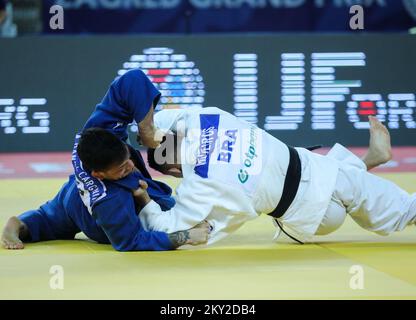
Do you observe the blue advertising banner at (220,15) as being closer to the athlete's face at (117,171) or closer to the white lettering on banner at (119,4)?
the white lettering on banner at (119,4)

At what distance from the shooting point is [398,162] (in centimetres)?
973

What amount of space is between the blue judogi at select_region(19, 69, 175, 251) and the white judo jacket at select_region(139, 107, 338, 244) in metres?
0.17

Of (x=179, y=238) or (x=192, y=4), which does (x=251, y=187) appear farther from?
(x=192, y=4)

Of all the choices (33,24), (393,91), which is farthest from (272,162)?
(33,24)

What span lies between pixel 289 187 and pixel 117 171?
901mm

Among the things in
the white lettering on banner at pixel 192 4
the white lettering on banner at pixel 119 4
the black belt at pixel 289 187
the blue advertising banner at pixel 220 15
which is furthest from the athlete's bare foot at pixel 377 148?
the white lettering on banner at pixel 119 4

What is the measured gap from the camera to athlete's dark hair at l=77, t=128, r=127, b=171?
4258 millimetres

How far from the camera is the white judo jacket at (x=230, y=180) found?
441 cm

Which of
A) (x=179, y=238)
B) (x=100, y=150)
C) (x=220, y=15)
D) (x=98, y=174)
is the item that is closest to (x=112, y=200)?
(x=98, y=174)

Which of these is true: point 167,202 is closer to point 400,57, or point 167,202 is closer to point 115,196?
point 115,196

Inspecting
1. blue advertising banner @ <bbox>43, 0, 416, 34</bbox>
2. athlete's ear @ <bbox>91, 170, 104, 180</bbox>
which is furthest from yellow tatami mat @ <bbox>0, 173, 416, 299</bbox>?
blue advertising banner @ <bbox>43, 0, 416, 34</bbox>

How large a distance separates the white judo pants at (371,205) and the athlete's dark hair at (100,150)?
46.0 inches

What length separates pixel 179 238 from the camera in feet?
14.7

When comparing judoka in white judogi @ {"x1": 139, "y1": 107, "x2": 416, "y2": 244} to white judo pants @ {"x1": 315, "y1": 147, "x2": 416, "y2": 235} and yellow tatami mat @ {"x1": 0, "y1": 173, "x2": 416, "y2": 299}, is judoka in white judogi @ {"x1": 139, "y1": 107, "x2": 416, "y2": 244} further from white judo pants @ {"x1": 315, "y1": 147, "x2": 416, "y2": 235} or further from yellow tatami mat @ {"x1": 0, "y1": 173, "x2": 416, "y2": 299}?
yellow tatami mat @ {"x1": 0, "y1": 173, "x2": 416, "y2": 299}
